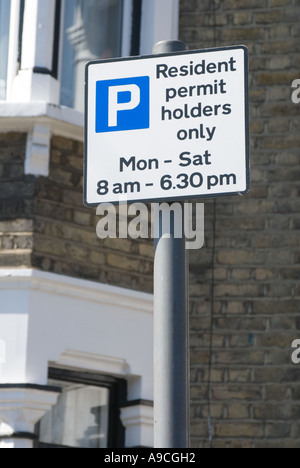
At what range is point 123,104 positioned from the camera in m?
3.50

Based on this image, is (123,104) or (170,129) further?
(123,104)

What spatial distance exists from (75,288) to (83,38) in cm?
176

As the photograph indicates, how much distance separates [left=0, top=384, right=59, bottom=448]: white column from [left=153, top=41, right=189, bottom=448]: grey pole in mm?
2634

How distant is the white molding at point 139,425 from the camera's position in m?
6.11

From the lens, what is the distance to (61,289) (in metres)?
5.97

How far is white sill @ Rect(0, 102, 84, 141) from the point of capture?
6121 millimetres

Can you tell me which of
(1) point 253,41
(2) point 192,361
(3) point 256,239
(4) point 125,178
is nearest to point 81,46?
(1) point 253,41

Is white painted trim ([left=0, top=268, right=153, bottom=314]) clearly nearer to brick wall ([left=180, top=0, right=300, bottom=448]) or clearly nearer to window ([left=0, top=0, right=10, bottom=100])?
brick wall ([left=180, top=0, right=300, bottom=448])

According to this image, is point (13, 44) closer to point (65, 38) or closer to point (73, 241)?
point (65, 38)

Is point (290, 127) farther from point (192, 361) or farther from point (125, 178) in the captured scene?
point (125, 178)

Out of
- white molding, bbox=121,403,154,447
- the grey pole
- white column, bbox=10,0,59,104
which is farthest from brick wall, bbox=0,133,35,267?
the grey pole
